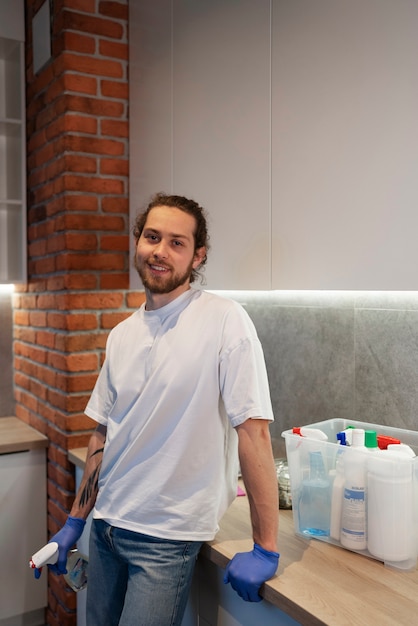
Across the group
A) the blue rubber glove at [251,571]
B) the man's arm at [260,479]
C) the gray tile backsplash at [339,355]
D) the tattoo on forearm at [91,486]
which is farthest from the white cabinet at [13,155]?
the blue rubber glove at [251,571]

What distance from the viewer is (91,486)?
1.80 meters

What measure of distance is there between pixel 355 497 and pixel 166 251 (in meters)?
0.76

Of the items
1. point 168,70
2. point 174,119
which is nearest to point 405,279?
point 174,119

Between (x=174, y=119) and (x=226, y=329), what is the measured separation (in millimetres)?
962

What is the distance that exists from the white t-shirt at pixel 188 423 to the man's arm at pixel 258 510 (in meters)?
0.04

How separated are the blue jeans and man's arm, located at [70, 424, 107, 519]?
210 mm

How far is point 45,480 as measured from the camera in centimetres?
264

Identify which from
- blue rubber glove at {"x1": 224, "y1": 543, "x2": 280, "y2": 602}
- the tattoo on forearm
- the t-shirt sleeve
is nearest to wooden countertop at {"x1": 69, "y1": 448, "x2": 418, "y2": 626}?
blue rubber glove at {"x1": 224, "y1": 543, "x2": 280, "y2": 602}

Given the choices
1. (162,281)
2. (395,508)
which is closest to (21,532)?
(162,281)

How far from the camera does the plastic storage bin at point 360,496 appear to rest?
132cm

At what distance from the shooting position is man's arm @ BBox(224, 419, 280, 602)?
1.31 metres

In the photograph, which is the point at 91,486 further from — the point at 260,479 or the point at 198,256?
the point at 198,256

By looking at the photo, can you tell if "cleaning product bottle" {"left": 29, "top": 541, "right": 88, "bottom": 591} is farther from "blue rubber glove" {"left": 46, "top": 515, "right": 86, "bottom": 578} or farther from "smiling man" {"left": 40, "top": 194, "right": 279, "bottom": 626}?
"smiling man" {"left": 40, "top": 194, "right": 279, "bottom": 626}

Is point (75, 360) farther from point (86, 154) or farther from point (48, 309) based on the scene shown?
point (86, 154)
